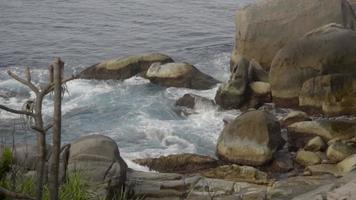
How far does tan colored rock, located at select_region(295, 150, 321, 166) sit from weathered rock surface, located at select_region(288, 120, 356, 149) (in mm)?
700

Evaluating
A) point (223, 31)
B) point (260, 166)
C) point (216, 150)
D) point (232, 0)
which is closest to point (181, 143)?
point (216, 150)

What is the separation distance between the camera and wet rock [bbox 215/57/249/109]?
17.2 meters

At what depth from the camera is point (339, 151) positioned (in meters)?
13.3

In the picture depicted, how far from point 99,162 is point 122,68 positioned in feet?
31.1

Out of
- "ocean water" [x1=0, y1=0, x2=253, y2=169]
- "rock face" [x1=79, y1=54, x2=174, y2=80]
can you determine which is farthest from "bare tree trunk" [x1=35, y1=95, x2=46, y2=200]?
"rock face" [x1=79, y1=54, x2=174, y2=80]

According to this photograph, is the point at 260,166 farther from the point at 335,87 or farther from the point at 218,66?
the point at 218,66

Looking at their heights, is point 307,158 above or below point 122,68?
below

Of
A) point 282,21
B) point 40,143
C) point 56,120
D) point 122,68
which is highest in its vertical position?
point 56,120

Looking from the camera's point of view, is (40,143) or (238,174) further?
(238,174)

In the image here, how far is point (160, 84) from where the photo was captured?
19.4 meters

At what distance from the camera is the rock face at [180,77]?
19.1 metres

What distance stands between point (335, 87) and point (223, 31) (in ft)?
40.2

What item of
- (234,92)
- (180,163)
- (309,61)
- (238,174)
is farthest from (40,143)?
(309,61)

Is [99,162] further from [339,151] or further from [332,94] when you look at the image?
[332,94]
